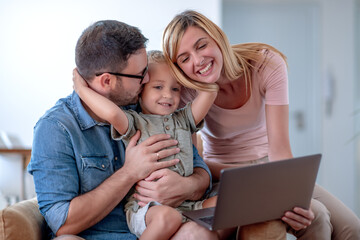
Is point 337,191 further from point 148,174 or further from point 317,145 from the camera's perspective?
point 148,174

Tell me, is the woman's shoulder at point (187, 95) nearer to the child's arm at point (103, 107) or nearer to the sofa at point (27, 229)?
the child's arm at point (103, 107)

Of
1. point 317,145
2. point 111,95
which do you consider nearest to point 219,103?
point 111,95

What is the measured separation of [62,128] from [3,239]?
380 millimetres

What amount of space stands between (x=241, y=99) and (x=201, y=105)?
305 mm

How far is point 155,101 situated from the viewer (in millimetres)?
1598

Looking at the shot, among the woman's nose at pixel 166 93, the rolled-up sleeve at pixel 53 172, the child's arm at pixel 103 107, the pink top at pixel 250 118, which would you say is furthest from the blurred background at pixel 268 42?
the rolled-up sleeve at pixel 53 172

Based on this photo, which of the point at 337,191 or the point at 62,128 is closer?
the point at 62,128

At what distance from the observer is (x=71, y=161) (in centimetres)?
145

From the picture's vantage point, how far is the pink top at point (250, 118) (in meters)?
1.84

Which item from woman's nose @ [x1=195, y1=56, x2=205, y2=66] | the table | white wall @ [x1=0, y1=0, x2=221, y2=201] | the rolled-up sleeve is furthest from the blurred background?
the rolled-up sleeve

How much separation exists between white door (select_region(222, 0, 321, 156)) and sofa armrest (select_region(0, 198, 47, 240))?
9.41 ft

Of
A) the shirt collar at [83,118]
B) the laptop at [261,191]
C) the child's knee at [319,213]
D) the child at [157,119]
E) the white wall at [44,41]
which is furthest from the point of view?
the white wall at [44,41]

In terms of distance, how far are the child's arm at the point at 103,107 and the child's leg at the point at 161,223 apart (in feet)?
0.99

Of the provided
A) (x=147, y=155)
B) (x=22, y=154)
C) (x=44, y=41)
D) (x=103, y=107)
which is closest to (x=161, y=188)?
(x=147, y=155)
